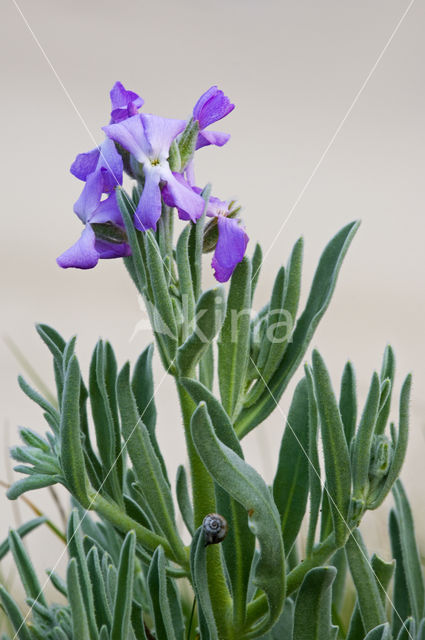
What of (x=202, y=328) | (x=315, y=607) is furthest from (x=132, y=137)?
(x=315, y=607)

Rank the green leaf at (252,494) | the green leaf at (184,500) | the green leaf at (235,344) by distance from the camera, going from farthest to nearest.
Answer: the green leaf at (184,500) → the green leaf at (235,344) → the green leaf at (252,494)

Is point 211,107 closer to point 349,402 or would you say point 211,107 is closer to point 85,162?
point 85,162

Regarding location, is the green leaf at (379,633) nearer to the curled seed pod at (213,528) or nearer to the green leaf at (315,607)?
the green leaf at (315,607)

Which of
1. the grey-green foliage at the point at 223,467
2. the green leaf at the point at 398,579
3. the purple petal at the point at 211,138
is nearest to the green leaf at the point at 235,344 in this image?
the grey-green foliage at the point at 223,467

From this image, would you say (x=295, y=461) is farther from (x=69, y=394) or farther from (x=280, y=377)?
(x=69, y=394)

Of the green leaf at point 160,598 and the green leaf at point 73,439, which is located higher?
the green leaf at point 73,439

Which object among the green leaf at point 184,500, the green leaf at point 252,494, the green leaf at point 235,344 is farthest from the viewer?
the green leaf at point 184,500
